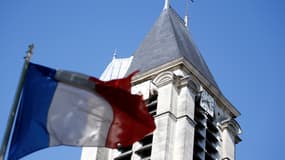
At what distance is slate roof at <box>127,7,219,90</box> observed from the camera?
44972mm

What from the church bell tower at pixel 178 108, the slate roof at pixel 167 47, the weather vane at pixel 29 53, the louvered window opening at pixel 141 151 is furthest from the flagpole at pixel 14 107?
the slate roof at pixel 167 47

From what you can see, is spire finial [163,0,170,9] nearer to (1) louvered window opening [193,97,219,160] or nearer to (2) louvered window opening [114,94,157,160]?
(1) louvered window opening [193,97,219,160]

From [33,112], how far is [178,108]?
71.8 ft

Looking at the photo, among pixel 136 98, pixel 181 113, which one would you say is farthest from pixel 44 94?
pixel 181 113

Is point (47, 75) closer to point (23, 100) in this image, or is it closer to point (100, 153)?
point (23, 100)

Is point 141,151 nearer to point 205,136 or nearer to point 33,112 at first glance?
point 205,136

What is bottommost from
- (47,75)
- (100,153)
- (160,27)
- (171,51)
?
(47,75)

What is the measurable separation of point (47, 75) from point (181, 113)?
20928 mm

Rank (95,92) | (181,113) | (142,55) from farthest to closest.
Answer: (142,55) < (181,113) < (95,92)

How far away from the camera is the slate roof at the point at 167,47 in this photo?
45.0 m

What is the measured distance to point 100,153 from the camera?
4103 centimetres

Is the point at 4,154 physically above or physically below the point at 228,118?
below

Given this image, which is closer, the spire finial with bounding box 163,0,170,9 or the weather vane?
the weather vane

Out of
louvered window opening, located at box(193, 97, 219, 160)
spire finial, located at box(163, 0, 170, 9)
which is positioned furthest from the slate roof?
louvered window opening, located at box(193, 97, 219, 160)
